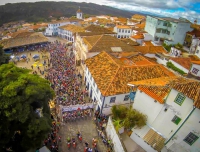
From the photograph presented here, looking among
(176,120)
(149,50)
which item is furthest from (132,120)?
(149,50)

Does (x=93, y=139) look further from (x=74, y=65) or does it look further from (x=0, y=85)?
(x=74, y=65)

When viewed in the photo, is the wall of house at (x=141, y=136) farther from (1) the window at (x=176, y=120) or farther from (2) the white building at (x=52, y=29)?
(2) the white building at (x=52, y=29)

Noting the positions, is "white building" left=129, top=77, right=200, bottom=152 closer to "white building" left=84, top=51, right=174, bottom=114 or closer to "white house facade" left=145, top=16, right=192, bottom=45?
"white building" left=84, top=51, right=174, bottom=114

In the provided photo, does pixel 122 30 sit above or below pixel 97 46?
below

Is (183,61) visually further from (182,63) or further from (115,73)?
(115,73)

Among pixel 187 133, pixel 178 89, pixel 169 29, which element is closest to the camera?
pixel 178 89

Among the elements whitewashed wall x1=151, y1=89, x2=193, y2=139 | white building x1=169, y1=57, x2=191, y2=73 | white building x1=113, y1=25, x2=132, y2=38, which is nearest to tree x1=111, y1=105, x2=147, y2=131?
whitewashed wall x1=151, y1=89, x2=193, y2=139

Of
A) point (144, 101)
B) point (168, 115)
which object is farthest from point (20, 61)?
point (168, 115)
